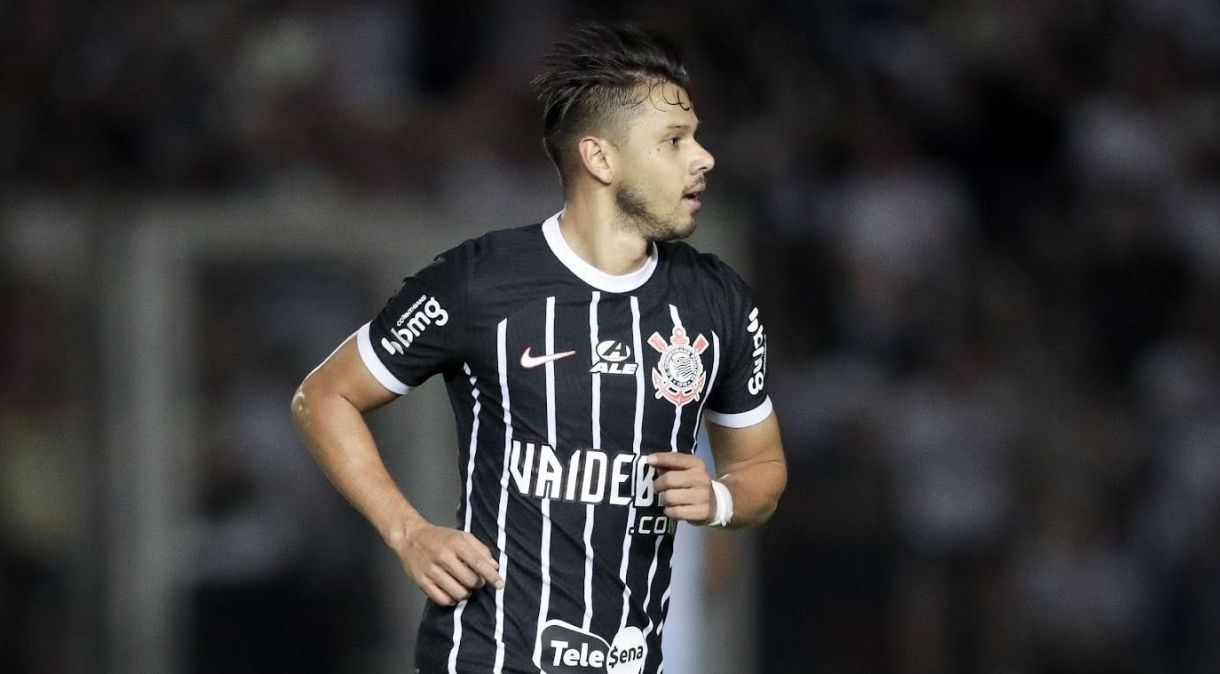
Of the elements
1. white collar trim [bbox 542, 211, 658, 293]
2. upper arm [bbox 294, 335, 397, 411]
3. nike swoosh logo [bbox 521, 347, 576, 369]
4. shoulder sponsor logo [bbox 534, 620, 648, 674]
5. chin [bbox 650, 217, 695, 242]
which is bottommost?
shoulder sponsor logo [bbox 534, 620, 648, 674]

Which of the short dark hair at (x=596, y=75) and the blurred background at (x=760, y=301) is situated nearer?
the short dark hair at (x=596, y=75)

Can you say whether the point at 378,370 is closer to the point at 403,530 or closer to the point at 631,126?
the point at 403,530

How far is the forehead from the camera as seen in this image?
4086 mm

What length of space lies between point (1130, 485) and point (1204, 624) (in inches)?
33.2

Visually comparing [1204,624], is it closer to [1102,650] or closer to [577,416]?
[1102,650]

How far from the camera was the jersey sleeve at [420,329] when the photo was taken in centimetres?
405

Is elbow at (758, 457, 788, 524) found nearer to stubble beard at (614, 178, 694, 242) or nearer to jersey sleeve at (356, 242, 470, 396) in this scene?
stubble beard at (614, 178, 694, 242)

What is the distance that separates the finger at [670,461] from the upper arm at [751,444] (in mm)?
526

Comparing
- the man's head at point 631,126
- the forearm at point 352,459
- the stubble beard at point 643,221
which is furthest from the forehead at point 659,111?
the forearm at point 352,459

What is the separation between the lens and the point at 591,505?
13.1 feet

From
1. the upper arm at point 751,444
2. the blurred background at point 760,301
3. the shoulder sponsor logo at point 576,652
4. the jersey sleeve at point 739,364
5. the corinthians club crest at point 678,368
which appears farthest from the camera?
the blurred background at point 760,301

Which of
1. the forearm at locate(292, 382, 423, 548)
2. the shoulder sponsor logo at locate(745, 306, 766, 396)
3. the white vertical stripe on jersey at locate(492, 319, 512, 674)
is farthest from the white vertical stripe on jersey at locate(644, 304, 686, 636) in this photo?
the forearm at locate(292, 382, 423, 548)

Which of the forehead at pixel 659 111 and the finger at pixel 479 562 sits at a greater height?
the forehead at pixel 659 111

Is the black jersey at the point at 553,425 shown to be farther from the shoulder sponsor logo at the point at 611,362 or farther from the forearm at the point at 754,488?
the forearm at the point at 754,488
